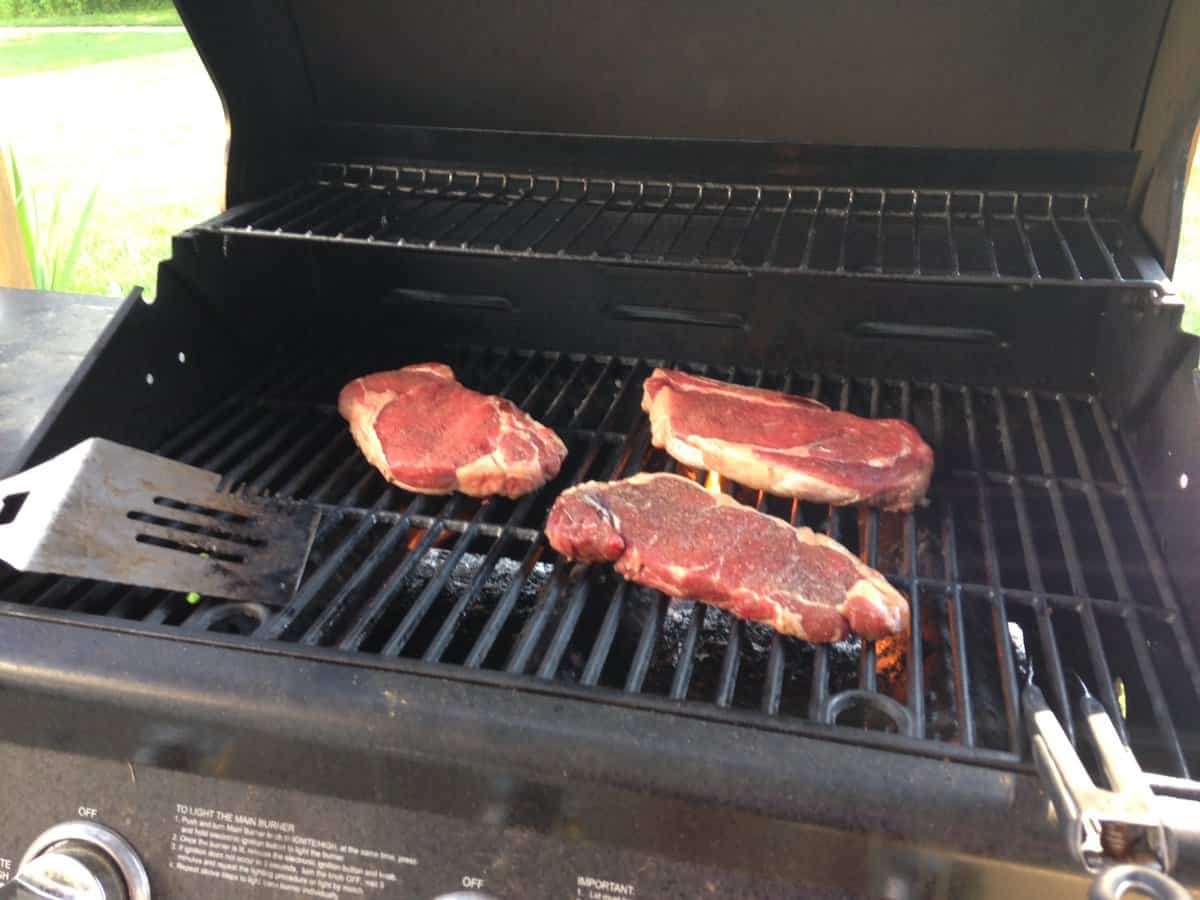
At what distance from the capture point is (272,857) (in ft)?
3.69

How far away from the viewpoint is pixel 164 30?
9.25 ft

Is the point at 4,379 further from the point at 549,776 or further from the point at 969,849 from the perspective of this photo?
the point at 969,849

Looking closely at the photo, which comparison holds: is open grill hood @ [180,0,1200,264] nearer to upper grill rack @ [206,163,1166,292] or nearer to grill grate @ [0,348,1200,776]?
upper grill rack @ [206,163,1166,292]

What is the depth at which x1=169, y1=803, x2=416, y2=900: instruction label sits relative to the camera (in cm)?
110

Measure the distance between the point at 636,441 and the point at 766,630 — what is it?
0.46 metres

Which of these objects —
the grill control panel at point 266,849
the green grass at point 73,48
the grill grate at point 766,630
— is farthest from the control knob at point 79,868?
the green grass at point 73,48

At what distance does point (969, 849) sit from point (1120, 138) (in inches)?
49.8

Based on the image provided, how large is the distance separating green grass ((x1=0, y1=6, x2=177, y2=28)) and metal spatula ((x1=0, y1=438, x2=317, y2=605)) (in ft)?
5.55

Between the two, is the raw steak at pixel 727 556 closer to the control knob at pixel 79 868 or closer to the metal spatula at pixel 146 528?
the metal spatula at pixel 146 528

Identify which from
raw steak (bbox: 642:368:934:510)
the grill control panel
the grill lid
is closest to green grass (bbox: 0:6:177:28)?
the grill lid

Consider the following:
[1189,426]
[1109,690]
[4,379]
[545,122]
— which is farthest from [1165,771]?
[4,379]

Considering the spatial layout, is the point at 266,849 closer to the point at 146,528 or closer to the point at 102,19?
the point at 146,528

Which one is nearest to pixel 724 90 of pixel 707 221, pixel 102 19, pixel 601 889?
pixel 707 221

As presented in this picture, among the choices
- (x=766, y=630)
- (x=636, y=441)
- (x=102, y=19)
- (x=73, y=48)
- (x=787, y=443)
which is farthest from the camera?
(x=73, y=48)
